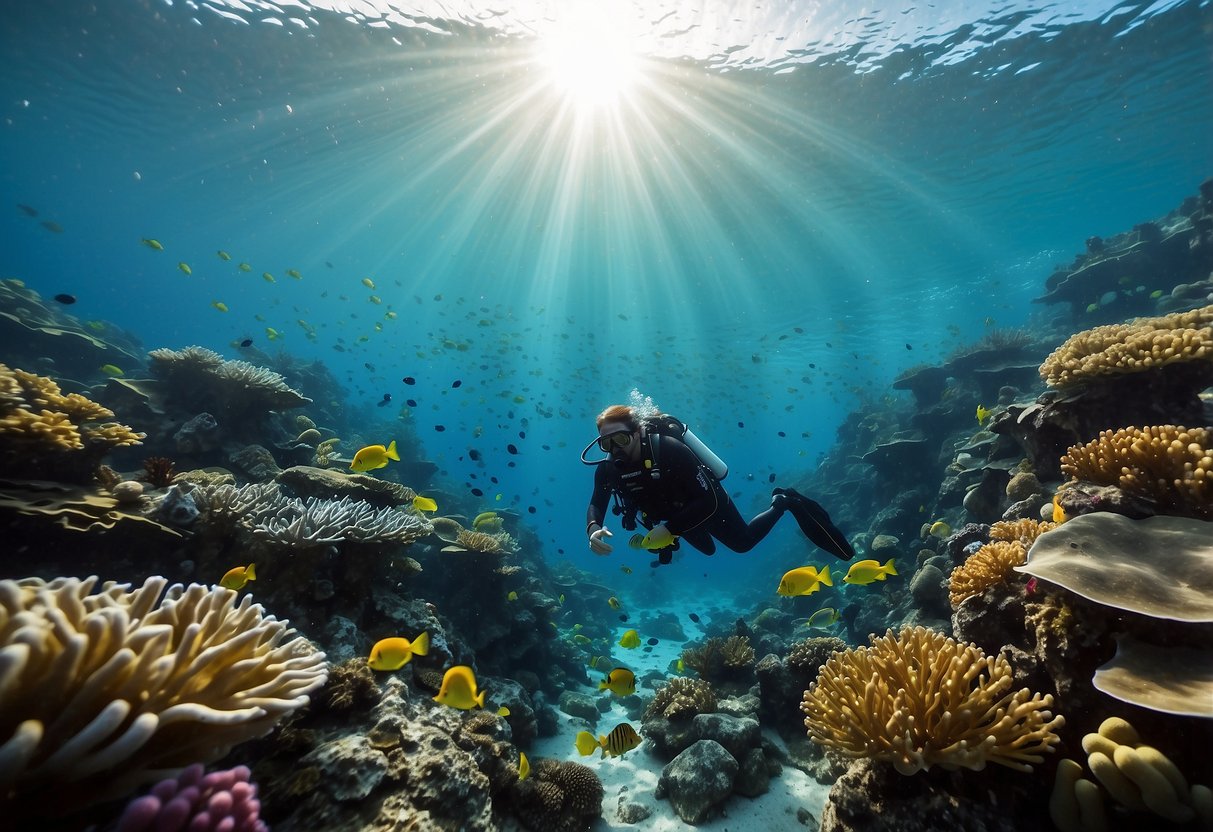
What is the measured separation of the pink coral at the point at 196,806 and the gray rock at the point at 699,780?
4752mm

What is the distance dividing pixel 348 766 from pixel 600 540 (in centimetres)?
304

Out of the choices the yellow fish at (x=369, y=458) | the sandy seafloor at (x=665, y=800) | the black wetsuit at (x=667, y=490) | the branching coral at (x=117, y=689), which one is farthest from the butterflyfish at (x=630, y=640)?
the branching coral at (x=117, y=689)

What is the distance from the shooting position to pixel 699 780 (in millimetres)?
5148

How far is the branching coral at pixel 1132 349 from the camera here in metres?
4.64

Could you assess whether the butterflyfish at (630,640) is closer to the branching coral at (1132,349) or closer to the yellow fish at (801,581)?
the yellow fish at (801,581)

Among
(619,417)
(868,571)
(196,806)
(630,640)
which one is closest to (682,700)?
(630,640)

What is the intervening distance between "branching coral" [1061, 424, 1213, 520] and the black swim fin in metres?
2.89

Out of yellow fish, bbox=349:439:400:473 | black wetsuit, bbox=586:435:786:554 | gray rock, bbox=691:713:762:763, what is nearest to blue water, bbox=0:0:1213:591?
yellow fish, bbox=349:439:400:473

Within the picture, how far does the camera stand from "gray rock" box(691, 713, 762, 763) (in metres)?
5.60

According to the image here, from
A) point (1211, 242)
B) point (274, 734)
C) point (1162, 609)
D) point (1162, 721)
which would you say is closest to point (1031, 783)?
point (1162, 721)

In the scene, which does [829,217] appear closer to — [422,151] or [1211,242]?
[1211,242]

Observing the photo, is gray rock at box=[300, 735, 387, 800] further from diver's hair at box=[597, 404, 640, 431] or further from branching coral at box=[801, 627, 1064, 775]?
diver's hair at box=[597, 404, 640, 431]

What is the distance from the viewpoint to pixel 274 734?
3281 millimetres

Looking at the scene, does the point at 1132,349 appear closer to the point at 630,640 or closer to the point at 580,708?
the point at 630,640
